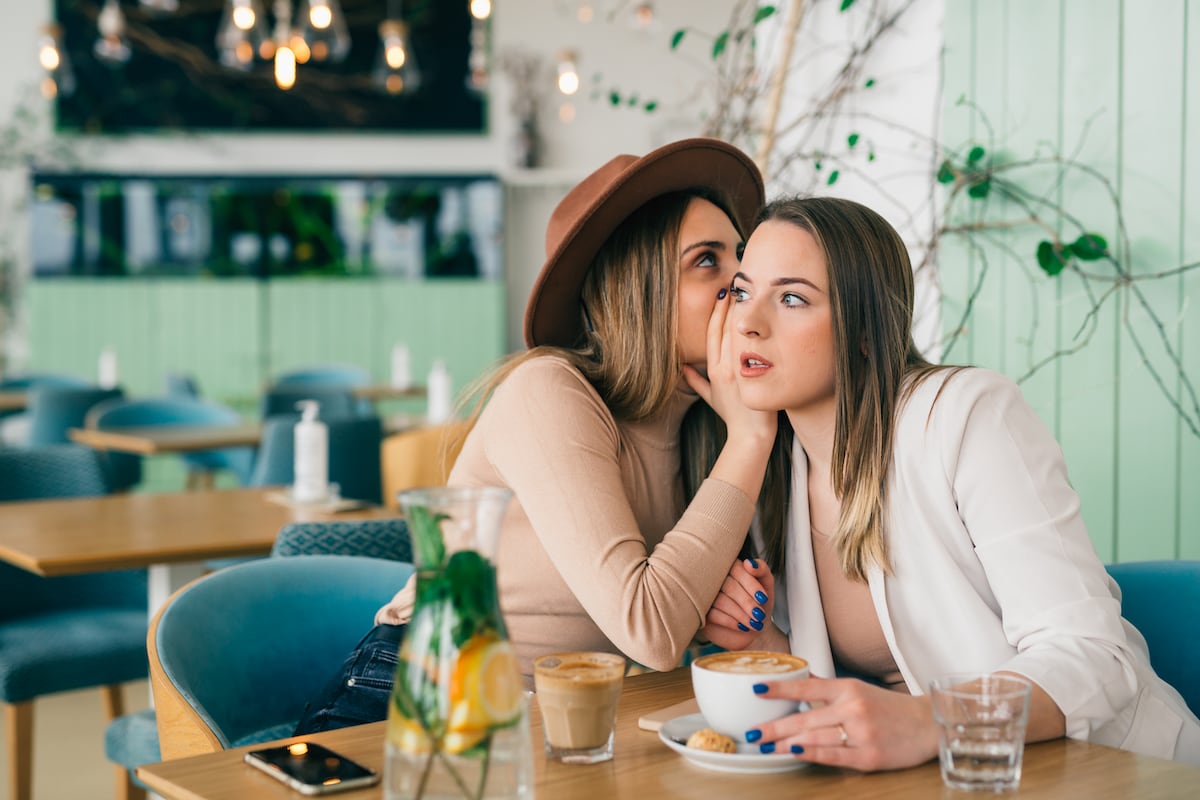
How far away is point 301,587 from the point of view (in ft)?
6.53

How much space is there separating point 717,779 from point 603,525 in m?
0.48

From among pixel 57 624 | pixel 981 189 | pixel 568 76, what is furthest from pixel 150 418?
pixel 981 189

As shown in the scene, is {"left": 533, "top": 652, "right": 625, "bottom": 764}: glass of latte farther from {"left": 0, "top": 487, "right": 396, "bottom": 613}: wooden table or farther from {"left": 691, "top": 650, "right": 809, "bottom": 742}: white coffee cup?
{"left": 0, "top": 487, "right": 396, "bottom": 613}: wooden table

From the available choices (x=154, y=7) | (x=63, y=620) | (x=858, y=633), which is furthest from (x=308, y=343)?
(x=858, y=633)

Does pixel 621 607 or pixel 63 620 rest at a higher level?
pixel 621 607

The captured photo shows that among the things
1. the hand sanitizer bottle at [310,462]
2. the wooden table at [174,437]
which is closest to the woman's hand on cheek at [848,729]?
the hand sanitizer bottle at [310,462]

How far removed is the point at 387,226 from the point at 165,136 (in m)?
1.82

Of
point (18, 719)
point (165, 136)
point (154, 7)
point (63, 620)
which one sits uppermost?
point (154, 7)

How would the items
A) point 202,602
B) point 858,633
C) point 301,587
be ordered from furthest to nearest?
point 301,587 < point 202,602 < point 858,633

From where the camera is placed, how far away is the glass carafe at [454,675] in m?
0.92

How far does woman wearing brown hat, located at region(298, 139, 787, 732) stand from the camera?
5.07ft

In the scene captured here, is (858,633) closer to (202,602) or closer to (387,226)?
(202,602)

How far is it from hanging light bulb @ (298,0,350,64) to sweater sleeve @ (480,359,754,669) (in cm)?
346

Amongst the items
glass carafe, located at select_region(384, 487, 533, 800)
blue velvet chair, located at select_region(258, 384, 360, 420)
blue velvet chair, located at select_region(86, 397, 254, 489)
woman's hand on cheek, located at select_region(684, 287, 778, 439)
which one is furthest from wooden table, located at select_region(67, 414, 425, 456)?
glass carafe, located at select_region(384, 487, 533, 800)
